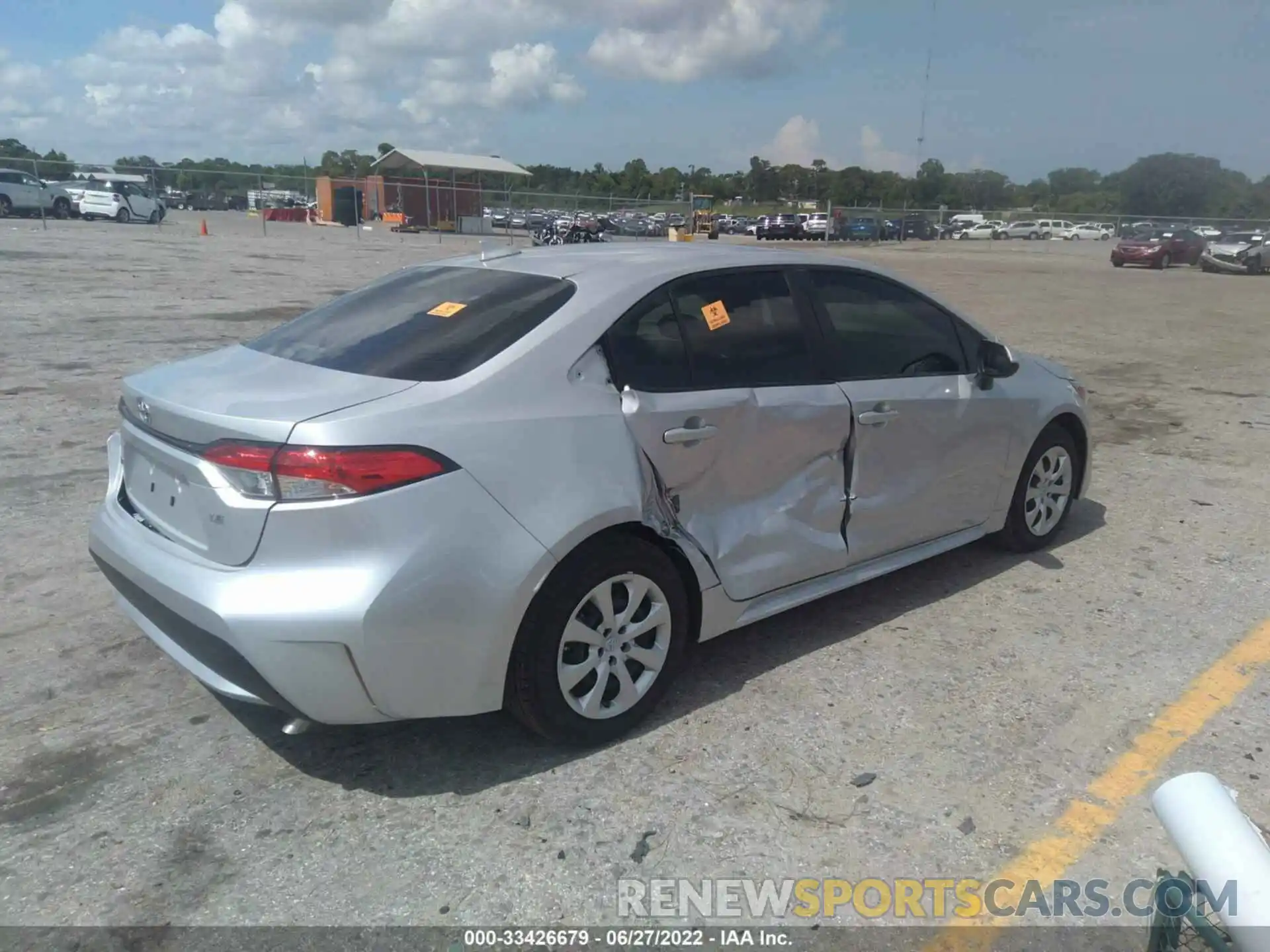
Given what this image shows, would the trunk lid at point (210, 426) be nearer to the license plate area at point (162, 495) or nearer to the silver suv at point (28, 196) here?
the license plate area at point (162, 495)

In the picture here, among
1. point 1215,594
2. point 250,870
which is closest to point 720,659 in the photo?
point 250,870

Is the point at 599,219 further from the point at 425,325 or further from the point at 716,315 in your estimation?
the point at 425,325

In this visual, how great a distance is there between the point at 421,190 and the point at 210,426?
48.5m

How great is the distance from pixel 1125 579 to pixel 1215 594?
40 centimetres

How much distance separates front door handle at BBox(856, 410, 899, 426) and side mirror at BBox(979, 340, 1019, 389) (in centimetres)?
76

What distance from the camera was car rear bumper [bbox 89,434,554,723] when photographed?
276 cm

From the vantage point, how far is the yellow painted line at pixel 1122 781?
269cm

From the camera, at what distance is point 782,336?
394 cm

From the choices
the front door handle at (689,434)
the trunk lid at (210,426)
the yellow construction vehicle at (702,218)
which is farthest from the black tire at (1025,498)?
the yellow construction vehicle at (702,218)

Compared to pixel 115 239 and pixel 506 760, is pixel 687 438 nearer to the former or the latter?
pixel 506 760

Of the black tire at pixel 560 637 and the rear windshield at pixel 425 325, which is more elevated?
the rear windshield at pixel 425 325

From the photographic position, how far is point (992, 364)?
4680 millimetres

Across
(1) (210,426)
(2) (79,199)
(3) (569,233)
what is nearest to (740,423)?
(1) (210,426)

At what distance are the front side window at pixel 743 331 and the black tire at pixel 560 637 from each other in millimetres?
716
